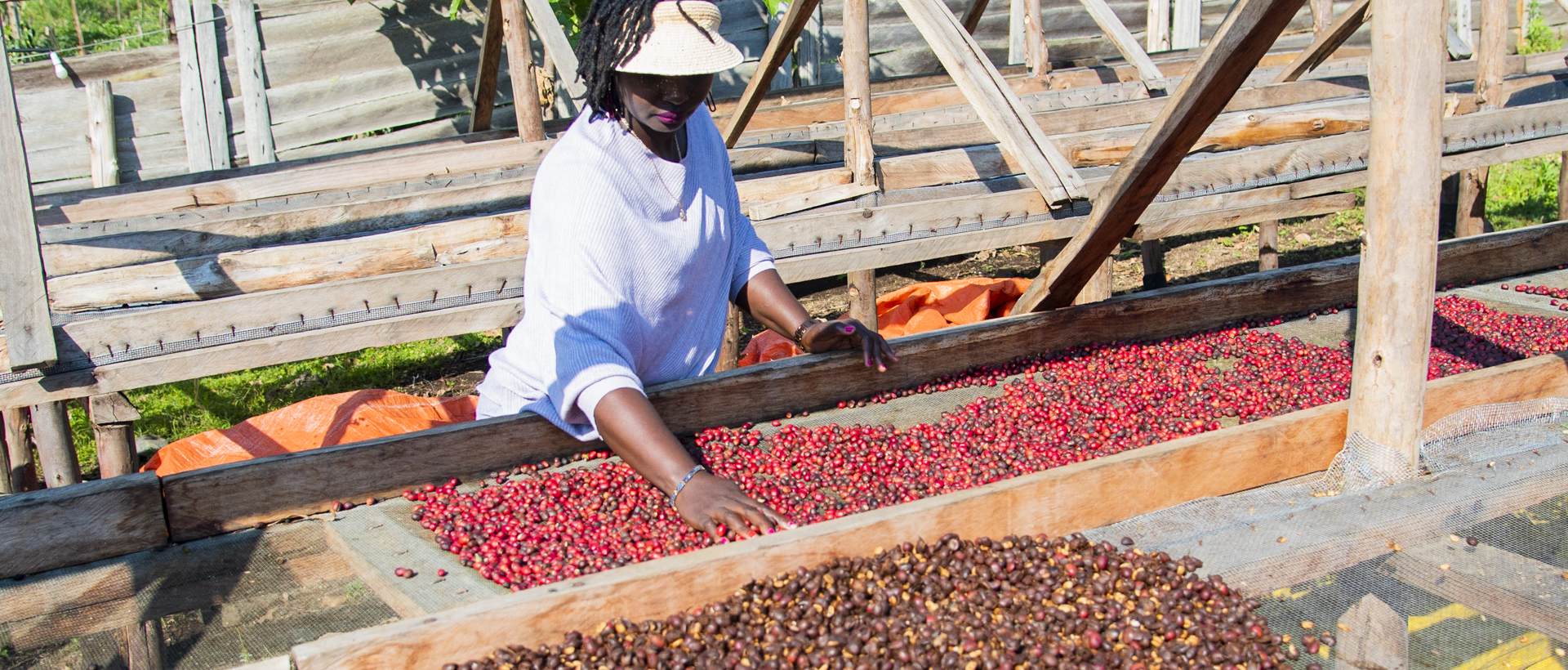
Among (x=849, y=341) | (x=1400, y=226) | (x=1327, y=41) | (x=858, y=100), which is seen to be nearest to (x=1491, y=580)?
(x=1400, y=226)

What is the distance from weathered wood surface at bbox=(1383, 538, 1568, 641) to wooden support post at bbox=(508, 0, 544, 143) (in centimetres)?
401

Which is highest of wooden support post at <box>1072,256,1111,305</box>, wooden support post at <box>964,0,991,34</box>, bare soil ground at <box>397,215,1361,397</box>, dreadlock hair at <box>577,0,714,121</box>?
wooden support post at <box>964,0,991,34</box>

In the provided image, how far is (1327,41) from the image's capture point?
6.40m

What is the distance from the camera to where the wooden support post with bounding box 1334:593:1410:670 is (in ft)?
6.60

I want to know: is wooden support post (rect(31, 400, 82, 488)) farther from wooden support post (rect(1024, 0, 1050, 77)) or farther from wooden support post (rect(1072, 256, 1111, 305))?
wooden support post (rect(1024, 0, 1050, 77))

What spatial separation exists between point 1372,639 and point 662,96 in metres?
1.97

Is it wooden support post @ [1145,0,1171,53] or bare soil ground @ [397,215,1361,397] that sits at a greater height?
wooden support post @ [1145,0,1171,53]

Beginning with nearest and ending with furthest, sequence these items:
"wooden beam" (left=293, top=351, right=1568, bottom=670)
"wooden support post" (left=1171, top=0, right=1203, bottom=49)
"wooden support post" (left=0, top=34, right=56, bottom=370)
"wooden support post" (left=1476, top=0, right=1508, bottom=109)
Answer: "wooden beam" (left=293, top=351, right=1568, bottom=670) < "wooden support post" (left=0, top=34, right=56, bottom=370) < "wooden support post" (left=1476, top=0, right=1508, bottom=109) < "wooden support post" (left=1171, top=0, right=1203, bottom=49)

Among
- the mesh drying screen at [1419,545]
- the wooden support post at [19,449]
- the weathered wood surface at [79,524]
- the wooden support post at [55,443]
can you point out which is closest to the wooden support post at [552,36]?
the wooden support post at [55,443]

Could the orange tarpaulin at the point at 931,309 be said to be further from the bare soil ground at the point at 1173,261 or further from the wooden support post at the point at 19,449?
the wooden support post at the point at 19,449

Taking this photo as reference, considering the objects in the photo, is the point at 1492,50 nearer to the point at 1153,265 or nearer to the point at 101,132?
the point at 1153,265

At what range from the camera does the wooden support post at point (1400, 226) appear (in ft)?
7.95

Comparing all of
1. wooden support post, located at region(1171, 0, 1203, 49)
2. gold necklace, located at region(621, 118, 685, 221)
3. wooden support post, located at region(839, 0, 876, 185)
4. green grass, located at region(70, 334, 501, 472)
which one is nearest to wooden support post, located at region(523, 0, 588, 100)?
wooden support post, located at region(839, 0, 876, 185)

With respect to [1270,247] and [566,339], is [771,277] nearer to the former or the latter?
[566,339]
